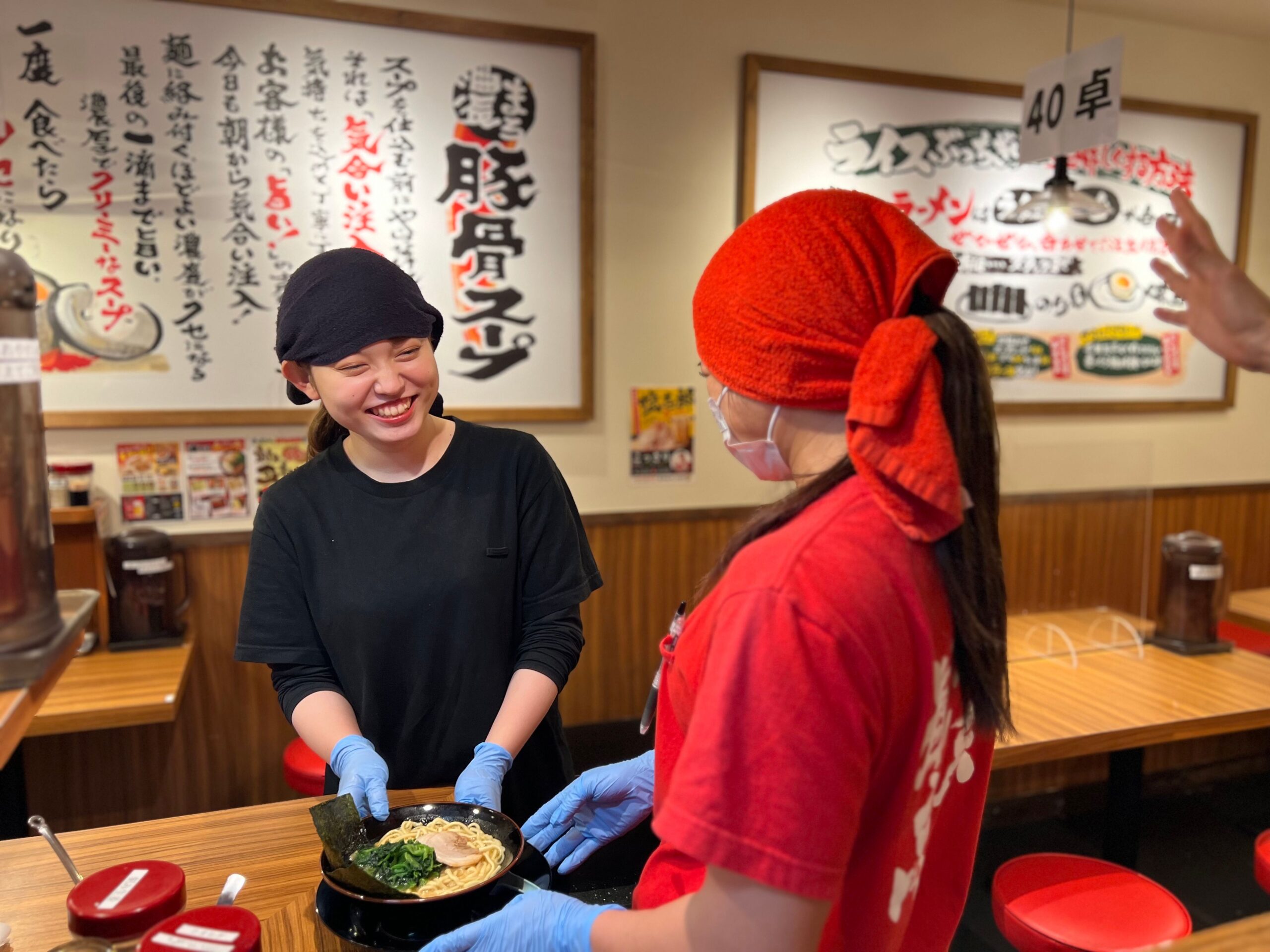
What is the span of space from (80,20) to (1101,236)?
3882mm

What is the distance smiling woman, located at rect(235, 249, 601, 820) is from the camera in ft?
4.91

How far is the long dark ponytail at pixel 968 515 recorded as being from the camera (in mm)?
863

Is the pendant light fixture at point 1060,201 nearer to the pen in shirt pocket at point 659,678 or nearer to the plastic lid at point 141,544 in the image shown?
the pen in shirt pocket at point 659,678

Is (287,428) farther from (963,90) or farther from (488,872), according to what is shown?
(963,90)

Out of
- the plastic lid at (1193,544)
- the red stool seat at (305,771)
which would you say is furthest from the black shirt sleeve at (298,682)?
the plastic lid at (1193,544)

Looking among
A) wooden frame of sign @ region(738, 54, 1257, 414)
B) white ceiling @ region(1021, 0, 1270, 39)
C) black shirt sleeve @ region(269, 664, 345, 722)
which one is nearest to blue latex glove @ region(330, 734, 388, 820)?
A: black shirt sleeve @ region(269, 664, 345, 722)

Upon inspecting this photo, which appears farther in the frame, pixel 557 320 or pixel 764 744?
pixel 557 320

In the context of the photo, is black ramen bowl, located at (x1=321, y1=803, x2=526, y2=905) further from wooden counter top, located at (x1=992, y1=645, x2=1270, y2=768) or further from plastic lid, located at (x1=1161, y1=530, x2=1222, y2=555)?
plastic lid, located at (x1=1161, y1=530, x2=1222, y2=555)

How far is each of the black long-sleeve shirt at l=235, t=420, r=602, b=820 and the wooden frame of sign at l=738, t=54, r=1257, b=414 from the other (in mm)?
1994

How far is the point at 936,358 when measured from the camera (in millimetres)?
846

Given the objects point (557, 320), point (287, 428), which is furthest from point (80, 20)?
point (557, 320)

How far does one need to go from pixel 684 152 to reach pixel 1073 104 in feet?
4.27

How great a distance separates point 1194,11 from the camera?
3654mm

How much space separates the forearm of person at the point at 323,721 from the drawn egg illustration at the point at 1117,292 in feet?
11.8
